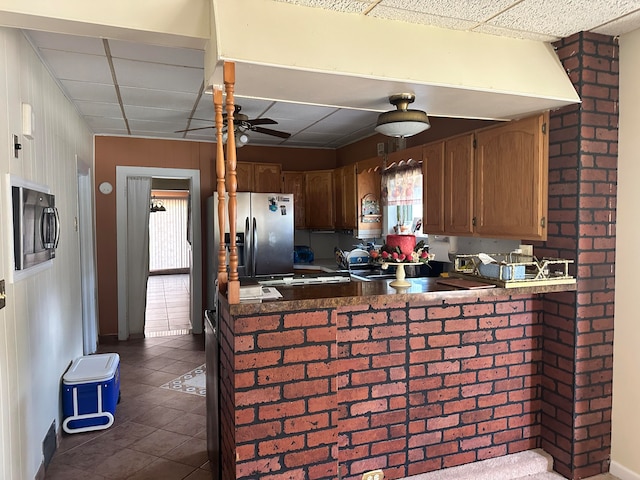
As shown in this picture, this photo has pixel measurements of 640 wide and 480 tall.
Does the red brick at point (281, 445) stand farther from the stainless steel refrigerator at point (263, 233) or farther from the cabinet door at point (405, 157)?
the stainless steel refrigerator at point (263, 233)

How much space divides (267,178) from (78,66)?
273 cm

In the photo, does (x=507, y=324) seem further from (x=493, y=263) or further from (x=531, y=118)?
(x=531, y=118)

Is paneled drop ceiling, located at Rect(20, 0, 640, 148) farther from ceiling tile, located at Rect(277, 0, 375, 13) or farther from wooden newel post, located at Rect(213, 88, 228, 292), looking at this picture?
wooden newel post, located at Rect(213, 88, 228, 292)

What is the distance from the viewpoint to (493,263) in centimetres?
238

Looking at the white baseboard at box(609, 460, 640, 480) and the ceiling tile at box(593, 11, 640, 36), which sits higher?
the ceiling tile at box(593, 11, 640, 36)

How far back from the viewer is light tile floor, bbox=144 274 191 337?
5.90 m

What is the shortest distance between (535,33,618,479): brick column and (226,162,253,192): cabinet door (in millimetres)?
3632

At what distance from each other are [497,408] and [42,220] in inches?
110

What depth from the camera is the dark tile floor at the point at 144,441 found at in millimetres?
2604

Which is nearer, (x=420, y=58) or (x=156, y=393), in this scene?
(x=420, y=58)

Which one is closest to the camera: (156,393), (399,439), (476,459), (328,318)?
(328,318)

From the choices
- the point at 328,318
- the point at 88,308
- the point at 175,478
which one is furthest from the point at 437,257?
the point at 88,308

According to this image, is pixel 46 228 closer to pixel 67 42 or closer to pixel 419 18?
pixel 67 42

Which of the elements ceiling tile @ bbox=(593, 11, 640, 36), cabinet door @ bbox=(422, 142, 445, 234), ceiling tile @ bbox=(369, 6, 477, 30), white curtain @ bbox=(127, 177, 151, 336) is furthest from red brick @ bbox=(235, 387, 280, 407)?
white curtain @ bbox=(127, 177, 151, 336)
